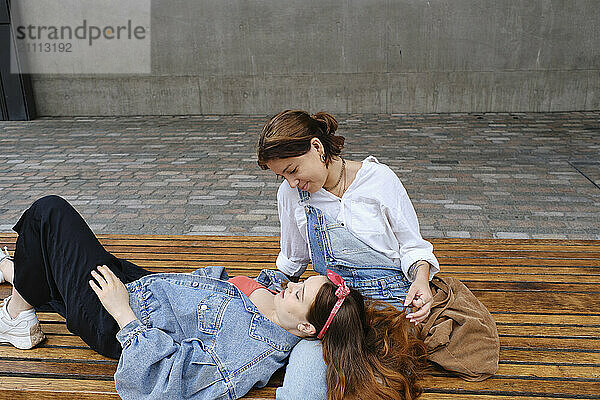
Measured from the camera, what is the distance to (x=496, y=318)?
2654mm

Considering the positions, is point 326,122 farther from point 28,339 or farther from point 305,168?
point 28,339

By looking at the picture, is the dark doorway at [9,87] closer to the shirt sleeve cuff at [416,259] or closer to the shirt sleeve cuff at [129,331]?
the shirt sleeve cuff at [129,331]

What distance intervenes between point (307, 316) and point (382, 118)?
22.3 feet

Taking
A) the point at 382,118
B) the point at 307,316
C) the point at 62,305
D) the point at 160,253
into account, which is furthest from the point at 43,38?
the point at 307,316

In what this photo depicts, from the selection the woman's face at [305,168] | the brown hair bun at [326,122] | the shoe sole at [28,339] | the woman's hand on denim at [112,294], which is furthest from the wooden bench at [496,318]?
the brown hair bun at [326,122]

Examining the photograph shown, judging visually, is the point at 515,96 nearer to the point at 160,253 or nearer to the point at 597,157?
the point at 597,157

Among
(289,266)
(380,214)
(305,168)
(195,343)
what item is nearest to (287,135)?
(305,168)

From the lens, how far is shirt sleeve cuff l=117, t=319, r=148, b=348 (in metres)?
2.16

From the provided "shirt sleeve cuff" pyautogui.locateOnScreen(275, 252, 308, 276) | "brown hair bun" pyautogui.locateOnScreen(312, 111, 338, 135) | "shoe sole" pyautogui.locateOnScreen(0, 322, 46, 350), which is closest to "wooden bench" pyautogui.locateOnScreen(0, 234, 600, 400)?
"shoe sole" pyautogui.locateOnScreen(0, 322, 46, 350)

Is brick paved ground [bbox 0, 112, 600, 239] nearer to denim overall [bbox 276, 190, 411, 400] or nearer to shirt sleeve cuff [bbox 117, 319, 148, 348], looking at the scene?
denim overall [bbox 276, 190, 411, 400]

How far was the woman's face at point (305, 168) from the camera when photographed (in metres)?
2.41

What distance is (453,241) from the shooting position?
364 centimetres

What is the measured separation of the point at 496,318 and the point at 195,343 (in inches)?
51.6

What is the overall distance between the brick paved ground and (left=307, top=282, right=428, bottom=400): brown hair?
2.60m
